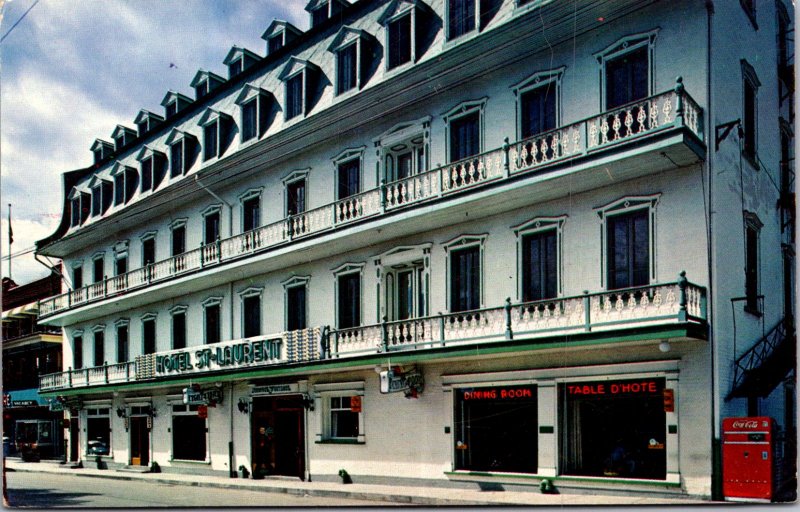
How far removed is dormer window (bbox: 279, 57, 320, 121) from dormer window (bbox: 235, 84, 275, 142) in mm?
446

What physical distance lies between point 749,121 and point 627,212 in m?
1.98

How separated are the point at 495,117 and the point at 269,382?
6347mm

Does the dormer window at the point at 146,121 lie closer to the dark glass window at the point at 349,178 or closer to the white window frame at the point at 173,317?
the dark glass window at the point at 349,178

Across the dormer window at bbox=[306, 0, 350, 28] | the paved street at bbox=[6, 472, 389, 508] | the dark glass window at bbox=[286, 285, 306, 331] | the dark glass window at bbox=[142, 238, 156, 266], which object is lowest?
the paved street at bbox=[6, 472, 389, 508]

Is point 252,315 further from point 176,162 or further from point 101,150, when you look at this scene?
point 101,150

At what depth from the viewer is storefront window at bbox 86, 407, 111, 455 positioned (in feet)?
52.4

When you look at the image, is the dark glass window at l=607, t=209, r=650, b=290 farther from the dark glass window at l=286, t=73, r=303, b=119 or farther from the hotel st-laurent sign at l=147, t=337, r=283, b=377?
the dark glass window at l=286, t=73, r=303, b=119

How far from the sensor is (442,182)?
1280 cm

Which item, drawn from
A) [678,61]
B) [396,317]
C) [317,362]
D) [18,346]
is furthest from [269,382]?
[678,61]

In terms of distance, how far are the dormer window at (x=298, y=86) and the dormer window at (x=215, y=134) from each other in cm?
137

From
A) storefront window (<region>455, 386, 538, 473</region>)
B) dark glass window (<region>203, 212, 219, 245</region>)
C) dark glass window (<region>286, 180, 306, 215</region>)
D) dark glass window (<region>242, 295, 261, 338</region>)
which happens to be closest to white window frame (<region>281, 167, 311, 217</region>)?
dark glass window (<region>286, 180, 306, 215</region>)

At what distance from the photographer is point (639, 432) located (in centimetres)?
1077

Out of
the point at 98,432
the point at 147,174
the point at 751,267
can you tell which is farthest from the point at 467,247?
the point at 98,432

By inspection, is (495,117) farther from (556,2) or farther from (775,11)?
(775,11)
